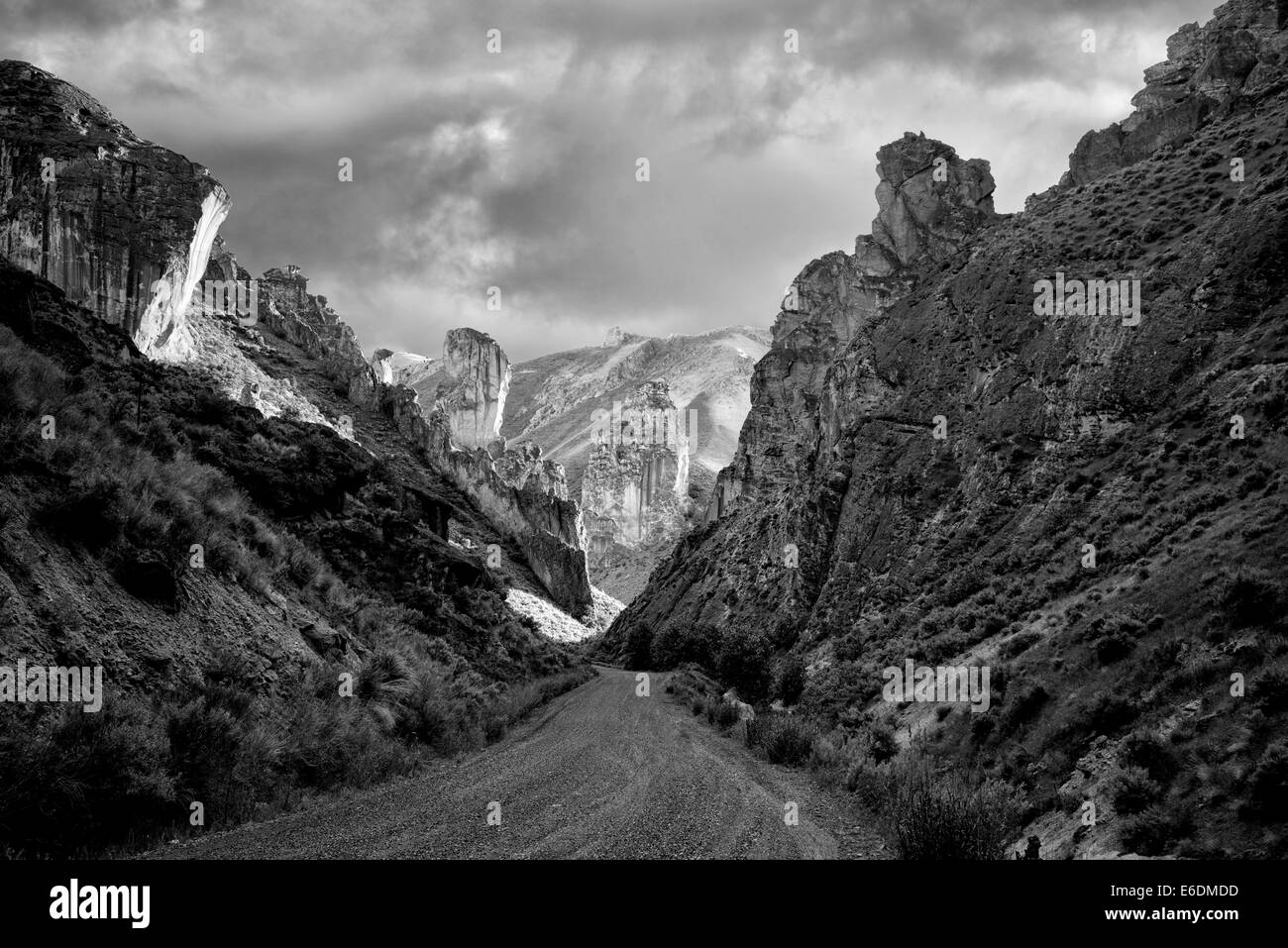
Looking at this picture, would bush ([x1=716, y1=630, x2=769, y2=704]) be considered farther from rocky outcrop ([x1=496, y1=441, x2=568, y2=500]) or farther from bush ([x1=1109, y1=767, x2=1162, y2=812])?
rocky outcrop ([x1=496, y1=441, x2=568, y2=500])

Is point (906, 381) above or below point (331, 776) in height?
above

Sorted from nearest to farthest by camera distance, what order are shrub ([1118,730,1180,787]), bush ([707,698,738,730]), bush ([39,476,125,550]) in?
1. shrub ([1118,730,1180,787])
2. bush ([39,476,125,550])
3. bush ([707,698,738,730])

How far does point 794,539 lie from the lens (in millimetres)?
51656

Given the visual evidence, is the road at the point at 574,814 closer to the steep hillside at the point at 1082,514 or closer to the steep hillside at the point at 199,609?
the steep hillside at the point at 199,609

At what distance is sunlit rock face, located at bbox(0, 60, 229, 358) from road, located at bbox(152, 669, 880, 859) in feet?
204

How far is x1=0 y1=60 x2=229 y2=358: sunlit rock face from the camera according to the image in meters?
59.6

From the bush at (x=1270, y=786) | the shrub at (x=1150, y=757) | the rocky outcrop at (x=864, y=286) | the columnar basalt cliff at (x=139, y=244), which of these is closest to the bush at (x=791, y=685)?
the shrub at (x=1150, y=757)

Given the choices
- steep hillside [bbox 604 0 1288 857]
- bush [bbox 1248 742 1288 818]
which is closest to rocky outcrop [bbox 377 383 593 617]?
steep hillside [bbox 604 0 1288 857]

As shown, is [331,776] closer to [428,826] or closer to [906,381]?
[428,826]
